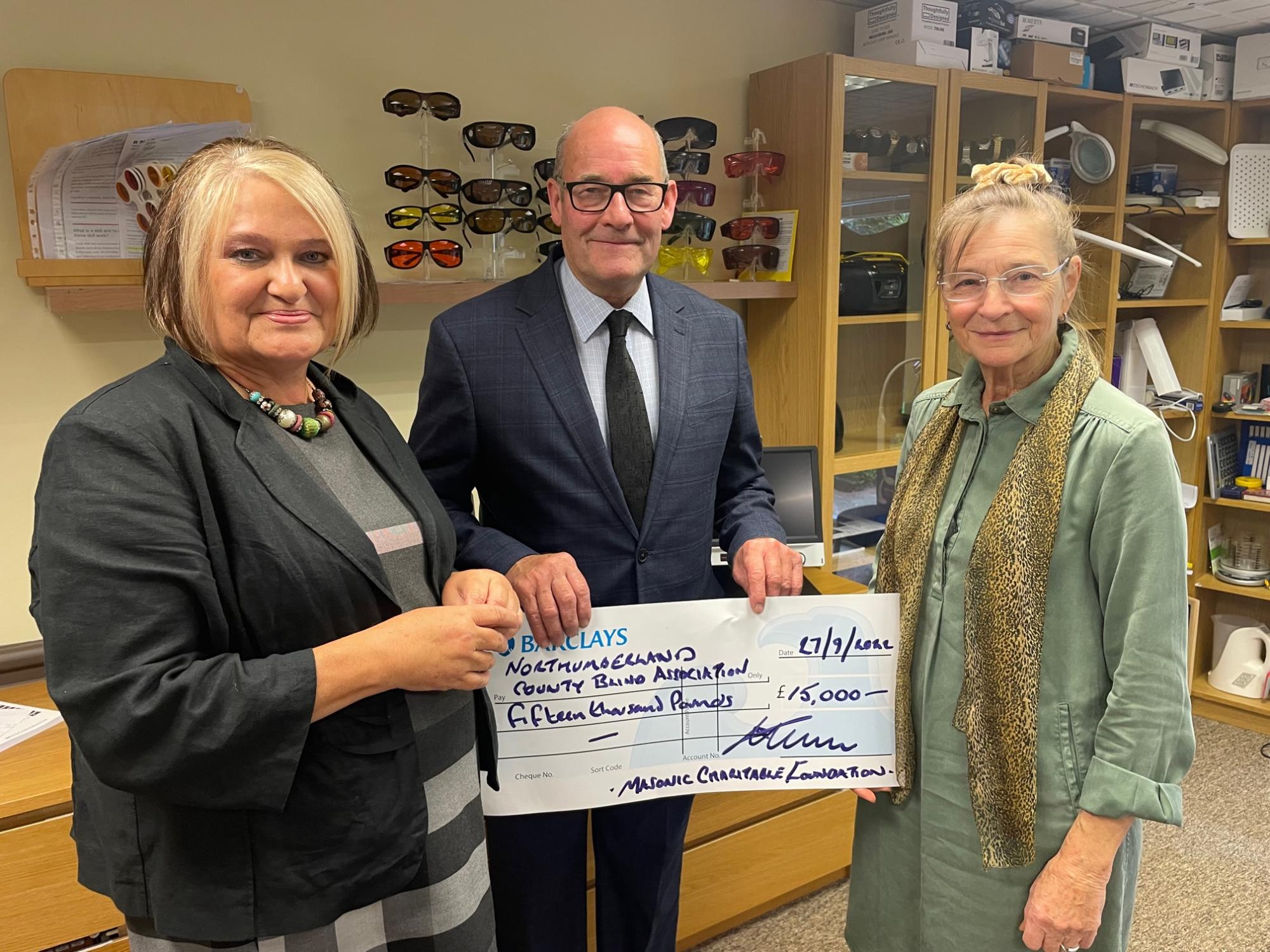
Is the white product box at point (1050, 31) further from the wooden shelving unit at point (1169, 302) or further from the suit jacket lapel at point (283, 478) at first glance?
the suit jacket lapel at point (283, 478)

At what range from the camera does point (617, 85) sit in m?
2.47

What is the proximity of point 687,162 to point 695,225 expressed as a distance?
6.4 inches

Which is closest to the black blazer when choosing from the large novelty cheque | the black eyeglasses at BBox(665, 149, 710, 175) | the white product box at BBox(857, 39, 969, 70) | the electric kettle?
the large novelty cheque

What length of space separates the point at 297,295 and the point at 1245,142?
3811 millimetres

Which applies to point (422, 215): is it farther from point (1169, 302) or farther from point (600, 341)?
point (1169, 302)

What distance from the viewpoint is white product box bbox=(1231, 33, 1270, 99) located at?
10.6ft

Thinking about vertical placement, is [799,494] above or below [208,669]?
below

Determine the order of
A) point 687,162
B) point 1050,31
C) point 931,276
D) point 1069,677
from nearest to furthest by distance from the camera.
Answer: point 1069,677
point 687,162
point 931,276
point 1050,31

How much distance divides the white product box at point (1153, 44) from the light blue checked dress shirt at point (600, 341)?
8.44 feet

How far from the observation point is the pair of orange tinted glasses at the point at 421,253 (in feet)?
6.68

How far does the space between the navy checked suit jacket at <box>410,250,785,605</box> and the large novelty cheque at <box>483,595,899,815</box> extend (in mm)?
146

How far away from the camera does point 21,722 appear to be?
5.53ft

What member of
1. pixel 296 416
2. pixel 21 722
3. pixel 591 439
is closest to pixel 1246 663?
pixel 591 439

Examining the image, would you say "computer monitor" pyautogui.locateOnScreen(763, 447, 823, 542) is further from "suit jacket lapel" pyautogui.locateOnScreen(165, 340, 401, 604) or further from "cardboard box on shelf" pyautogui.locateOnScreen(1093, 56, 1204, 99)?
Answer: "cardboard box on shelf" pyautogui.locateOnScreen(1093, 56, 1204, 99)
